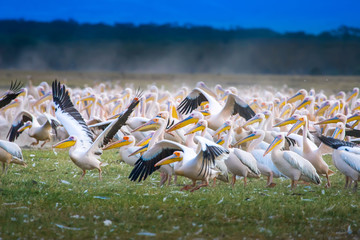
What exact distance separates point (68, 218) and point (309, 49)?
259ft

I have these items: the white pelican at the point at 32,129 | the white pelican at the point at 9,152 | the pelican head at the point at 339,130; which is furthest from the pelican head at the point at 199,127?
the white pelican at the point at 32,129

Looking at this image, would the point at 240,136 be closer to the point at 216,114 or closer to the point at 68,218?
the point at 216,114

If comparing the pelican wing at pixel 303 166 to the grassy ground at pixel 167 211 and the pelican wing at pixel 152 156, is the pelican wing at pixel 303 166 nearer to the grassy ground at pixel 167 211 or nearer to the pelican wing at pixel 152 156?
the grassy ground at pixel 167 211

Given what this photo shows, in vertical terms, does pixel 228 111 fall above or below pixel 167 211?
above

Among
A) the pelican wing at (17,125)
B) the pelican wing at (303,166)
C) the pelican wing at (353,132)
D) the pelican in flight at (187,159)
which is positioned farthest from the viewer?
the pelican wing at (17,125)

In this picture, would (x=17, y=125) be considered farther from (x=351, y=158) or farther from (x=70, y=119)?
(x=351, y=158)

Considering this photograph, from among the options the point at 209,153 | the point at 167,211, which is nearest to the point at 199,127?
the point at 209,153

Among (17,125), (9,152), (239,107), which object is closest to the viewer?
(9,152)

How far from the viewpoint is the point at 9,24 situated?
98.7m

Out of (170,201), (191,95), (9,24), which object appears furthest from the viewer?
(9,24)

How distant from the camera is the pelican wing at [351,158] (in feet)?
21.9

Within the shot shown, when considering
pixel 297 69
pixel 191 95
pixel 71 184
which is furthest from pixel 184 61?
pixel 71 184

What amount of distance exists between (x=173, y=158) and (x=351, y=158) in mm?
2327

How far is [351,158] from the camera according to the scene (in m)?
6.76
